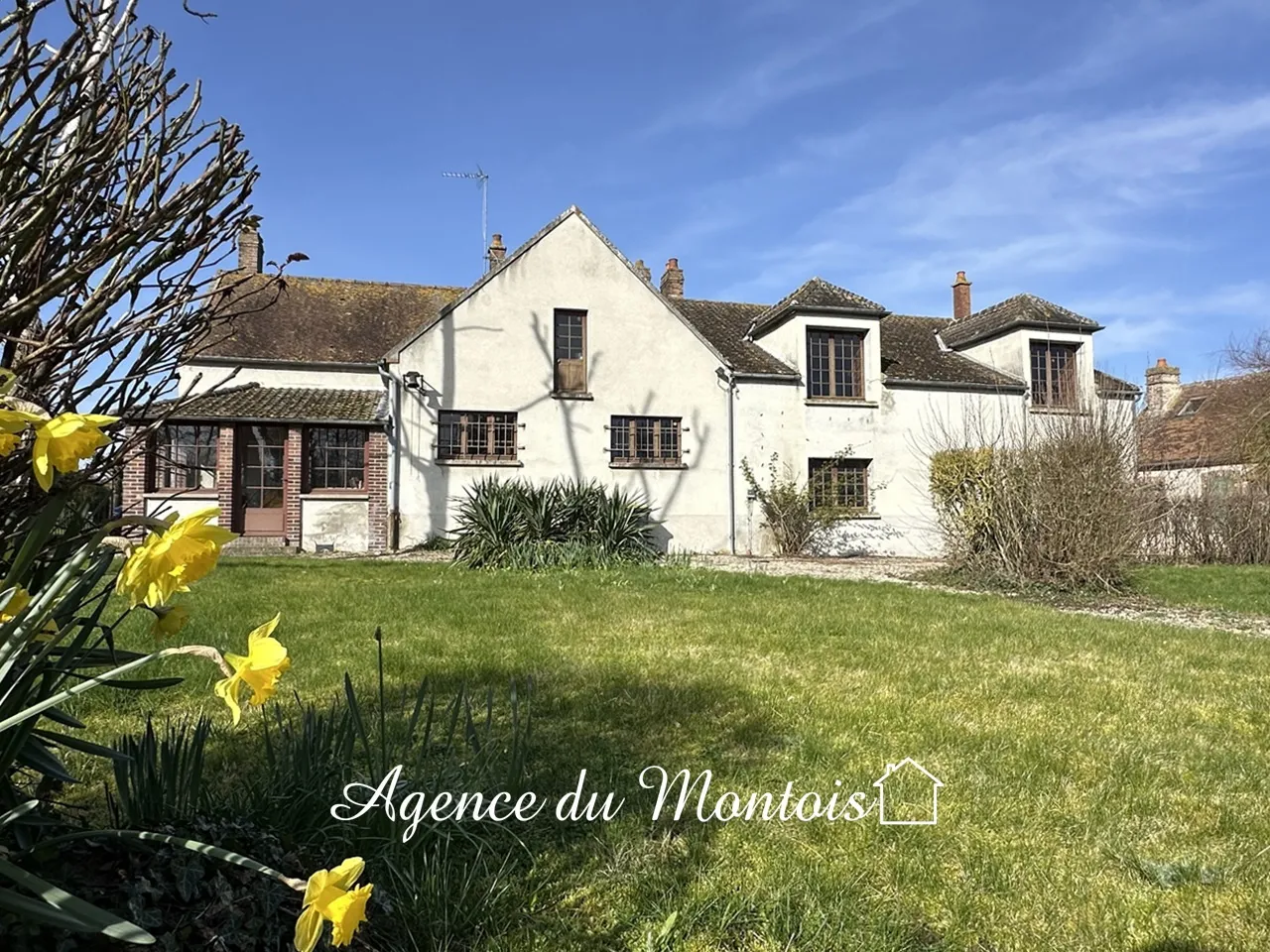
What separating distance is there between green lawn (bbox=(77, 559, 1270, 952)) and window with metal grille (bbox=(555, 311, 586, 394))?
9.65 metres

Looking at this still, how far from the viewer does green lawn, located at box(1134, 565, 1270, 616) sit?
33.4 feet

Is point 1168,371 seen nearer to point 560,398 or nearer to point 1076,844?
point 560,398

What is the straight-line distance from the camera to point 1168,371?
28.6 m

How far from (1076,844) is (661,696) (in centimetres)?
224

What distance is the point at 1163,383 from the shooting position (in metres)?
28.9

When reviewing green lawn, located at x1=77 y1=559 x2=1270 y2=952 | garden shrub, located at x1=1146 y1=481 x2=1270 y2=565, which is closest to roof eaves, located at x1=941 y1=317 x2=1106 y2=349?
garden shrub, located at x1=1146 y1=481 x2=1270 y2=565

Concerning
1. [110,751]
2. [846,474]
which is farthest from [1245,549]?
[110,751]

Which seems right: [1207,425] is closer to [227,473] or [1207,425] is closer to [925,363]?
[925,363]

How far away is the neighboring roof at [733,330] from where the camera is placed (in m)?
18.4

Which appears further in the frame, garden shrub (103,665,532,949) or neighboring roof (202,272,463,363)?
neighboring roof (202,272,463,363)

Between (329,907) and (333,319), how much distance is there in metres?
20.0

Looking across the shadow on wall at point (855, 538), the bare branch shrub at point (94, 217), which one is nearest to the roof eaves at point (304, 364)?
the shadow on wall at point (855, 538)

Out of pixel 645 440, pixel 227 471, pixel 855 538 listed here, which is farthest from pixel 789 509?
pixel 227 471

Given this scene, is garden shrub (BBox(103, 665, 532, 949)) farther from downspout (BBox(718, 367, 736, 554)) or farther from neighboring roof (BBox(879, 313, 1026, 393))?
neighboring roof (BBox(879, 313, 1026, 393))
